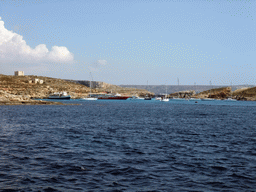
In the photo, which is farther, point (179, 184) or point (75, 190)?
point (179, 184)

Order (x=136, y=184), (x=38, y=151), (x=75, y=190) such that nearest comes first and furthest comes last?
(x=75, y=190) < (x=136, y=184) < (x=38, y=151)

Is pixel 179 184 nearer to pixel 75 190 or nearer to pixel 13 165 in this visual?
pixel 75 190

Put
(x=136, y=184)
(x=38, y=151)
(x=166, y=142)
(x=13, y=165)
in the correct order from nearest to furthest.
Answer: (x=136, y=184), (x=13, y=165), (x=38, y=151), (x=166, y=142)

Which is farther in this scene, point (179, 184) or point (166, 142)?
point (166, 142)

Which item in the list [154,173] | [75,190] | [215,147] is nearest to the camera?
[75,190]

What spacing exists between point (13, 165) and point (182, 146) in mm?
14240

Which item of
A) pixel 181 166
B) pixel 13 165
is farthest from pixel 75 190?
pixel 181 166

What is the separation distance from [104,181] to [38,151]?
30.1 ft

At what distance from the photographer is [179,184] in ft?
44.2

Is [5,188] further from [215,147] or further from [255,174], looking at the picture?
[215,147]

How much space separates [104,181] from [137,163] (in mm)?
4141

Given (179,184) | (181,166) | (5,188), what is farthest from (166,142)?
(5,188)

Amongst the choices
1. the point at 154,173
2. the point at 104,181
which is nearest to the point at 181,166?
the point at 154,173

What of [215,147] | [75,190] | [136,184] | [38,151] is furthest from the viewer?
[215,147]
